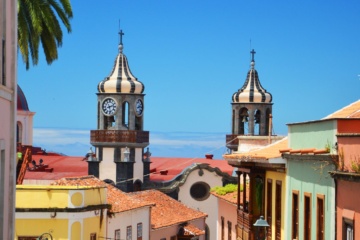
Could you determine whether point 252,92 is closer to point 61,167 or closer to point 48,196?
point 61,167

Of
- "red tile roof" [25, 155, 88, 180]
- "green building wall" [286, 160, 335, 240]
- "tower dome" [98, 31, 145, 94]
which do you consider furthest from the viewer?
"tower dome" [98, 31, 145, 94]

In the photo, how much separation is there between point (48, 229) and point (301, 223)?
56.4ft

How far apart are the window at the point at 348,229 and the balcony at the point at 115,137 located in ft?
233

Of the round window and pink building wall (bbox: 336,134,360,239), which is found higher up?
pink building wall (bbox: 336,134,360,239)

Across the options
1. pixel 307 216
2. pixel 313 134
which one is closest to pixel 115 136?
pixel 307 216

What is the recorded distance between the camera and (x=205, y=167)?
96.3 m

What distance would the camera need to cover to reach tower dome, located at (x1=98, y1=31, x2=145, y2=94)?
312ft

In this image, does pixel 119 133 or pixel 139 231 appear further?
pixel 119 133

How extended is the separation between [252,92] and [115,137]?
1296 centimetres

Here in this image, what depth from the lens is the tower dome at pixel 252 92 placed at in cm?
10056

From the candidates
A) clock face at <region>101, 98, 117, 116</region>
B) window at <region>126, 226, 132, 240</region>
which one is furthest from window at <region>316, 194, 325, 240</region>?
clock face at <region>101, 98, 117, 116</region>

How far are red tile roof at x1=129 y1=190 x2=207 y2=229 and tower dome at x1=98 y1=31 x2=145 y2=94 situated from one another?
19.4 m

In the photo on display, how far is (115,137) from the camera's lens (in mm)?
94250

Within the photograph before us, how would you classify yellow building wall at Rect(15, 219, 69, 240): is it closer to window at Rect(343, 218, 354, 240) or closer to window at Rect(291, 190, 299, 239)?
window at Rect(291, 190, 299, 239)
